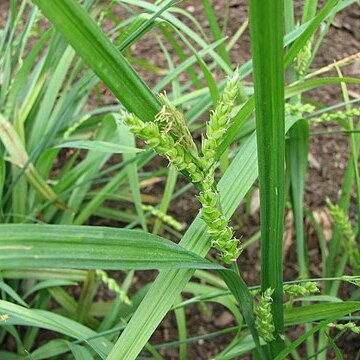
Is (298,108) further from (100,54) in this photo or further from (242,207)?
(242,207)

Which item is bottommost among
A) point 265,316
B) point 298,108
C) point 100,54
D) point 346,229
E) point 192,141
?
point 346,229

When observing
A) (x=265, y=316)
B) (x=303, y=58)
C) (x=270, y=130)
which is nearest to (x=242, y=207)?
(x=303, y=58)

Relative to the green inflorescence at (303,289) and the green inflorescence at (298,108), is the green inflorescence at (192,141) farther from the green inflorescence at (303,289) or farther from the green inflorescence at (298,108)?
the green inflorescence at (298,108)

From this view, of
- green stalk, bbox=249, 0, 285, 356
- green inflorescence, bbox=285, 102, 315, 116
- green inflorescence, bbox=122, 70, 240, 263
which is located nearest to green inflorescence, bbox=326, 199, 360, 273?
green inflorescence, bbox=285, 102, 315, 116

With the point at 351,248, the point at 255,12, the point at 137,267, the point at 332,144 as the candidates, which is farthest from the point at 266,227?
the point at 332,144

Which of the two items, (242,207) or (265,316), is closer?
(265,316)

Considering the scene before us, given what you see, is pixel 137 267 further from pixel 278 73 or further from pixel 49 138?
pixel 49 138
